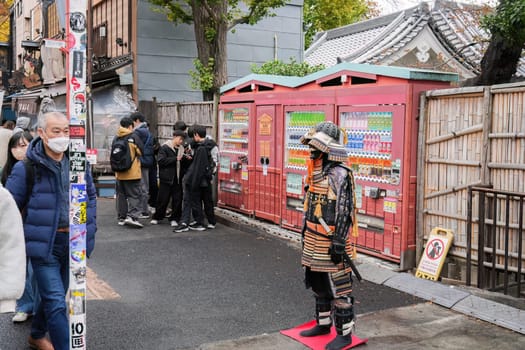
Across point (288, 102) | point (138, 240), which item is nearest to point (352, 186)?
point (288, 102)

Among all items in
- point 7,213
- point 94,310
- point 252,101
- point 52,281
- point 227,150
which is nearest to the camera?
point 7,213

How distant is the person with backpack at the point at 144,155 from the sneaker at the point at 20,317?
17.2 feet

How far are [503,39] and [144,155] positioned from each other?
655 cm

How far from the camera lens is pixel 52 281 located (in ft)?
14.5

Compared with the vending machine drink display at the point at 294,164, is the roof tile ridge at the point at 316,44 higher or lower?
higher

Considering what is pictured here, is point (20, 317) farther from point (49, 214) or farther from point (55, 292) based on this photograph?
point (49, 214)

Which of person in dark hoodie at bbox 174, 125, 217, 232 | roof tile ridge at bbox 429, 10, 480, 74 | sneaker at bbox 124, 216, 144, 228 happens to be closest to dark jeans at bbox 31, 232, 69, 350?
person in dark hoodie at bbox 174, 125, 217, 232

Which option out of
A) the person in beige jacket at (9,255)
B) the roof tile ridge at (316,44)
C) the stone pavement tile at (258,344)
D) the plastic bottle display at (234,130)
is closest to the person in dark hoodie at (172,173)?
the plastic bottle display at (234,130)

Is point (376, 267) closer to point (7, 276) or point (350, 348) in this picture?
point (350, 348)

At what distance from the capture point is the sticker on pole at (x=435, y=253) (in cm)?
696

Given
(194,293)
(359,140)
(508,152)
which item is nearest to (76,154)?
(194,293)

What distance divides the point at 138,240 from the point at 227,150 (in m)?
2.95

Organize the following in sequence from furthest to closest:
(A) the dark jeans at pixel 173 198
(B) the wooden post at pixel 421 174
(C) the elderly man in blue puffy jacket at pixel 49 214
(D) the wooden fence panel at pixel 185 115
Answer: (D) the wooden fence panel at pixel 185 115, (A) the dark jeans at pixel 173 198, (B) the wooden post at pixel 421 174, (C) the elderly man in blue puffy jacket at pixel 49 214

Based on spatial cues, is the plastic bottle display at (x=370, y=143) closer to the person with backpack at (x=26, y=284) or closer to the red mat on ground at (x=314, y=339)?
the red mat on ground at (x=314, y=339)
